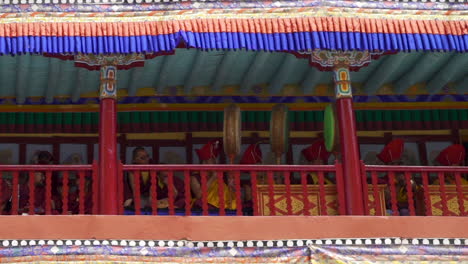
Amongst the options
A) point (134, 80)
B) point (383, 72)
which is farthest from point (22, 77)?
point (383, 72)

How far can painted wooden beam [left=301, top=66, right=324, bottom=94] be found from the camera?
938 cm

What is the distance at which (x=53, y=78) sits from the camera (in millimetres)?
9148

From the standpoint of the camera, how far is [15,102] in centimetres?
987

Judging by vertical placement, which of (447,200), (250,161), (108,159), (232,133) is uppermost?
(232,133)

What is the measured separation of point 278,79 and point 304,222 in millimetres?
2404

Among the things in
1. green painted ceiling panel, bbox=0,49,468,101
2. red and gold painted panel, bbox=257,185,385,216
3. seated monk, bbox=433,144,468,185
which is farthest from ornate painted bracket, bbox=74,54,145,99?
seated monk, bbox=433,144,468,185

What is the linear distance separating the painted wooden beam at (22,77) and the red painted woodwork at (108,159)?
1.14 metres

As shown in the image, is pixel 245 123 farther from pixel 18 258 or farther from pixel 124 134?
pixel 18 258

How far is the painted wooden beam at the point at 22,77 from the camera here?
8.62 m

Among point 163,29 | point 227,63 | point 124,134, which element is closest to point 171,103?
point 124,134

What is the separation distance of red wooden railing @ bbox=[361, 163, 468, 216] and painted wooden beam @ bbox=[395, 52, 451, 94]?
0.96m

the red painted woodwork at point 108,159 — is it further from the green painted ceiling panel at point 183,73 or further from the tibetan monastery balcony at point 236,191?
the green painted ceiling panel at point 183,73

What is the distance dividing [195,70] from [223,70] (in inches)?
10.8

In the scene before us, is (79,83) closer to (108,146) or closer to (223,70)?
(223,70)
